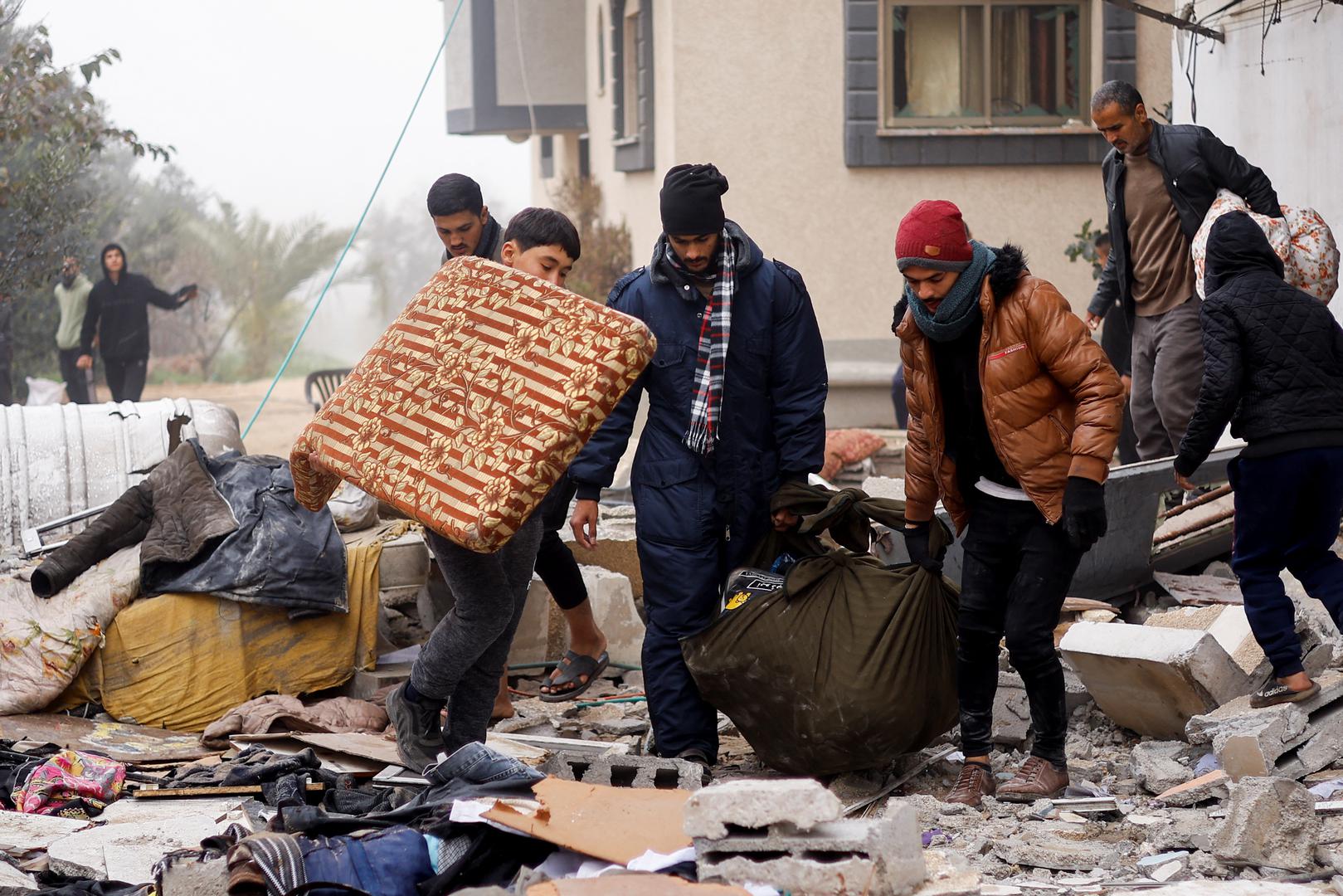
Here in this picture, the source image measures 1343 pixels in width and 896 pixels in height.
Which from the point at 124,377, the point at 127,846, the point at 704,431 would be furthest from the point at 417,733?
the point at 124,377

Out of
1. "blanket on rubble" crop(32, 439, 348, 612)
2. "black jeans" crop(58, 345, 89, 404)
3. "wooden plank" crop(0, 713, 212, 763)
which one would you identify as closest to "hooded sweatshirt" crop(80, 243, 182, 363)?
"black jeans" crop(58, 345, 89, 404)

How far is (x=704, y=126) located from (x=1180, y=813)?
9065 millimetres

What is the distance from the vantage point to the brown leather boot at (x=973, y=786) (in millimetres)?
4426

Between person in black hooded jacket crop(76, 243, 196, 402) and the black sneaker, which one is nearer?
the black sneaker

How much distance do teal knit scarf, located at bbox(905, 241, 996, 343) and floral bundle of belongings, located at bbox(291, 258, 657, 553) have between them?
0.78 meters

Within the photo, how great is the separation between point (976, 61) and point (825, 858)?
10025 millimetres

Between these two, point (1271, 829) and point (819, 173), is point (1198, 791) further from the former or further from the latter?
point (819, 173)

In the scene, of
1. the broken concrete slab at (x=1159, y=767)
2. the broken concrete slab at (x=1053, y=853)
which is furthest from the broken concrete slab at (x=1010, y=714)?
the broken concrete slab at (x=1053, y=853)

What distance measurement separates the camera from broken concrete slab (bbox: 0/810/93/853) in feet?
13.8

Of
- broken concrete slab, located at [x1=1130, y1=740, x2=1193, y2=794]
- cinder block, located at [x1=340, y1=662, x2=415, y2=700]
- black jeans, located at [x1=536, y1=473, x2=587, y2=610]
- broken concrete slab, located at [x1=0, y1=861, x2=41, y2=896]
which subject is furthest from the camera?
cinder block, located at [x1=340, y1=662, x2=415, y2=700]

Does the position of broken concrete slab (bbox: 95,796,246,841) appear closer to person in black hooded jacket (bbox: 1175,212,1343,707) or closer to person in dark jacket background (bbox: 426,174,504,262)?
person in dark jacket background (bbox: 426,174,504,262)

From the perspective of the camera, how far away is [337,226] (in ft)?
63.7

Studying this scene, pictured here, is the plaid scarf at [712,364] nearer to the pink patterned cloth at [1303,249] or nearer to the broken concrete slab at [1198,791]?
the broken concrete slab at [1198,791]

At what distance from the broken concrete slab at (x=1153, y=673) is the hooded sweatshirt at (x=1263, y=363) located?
63 cm
